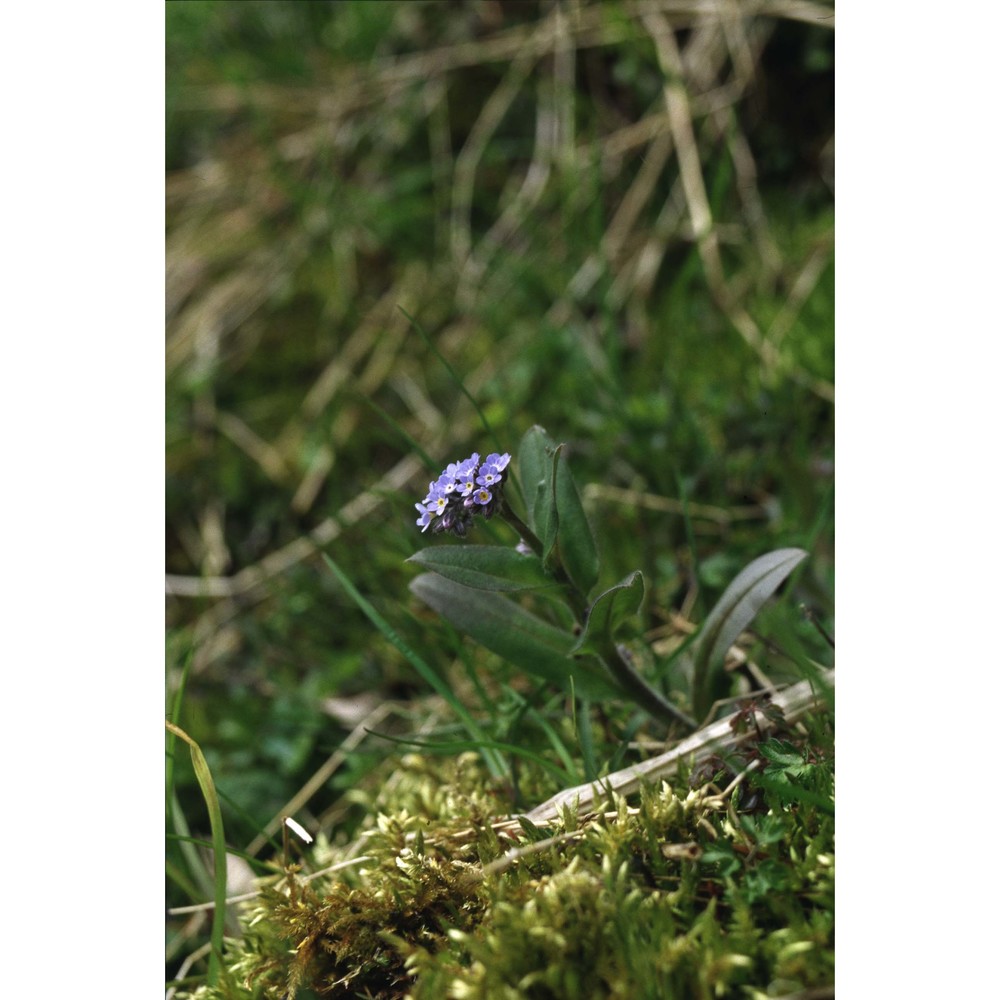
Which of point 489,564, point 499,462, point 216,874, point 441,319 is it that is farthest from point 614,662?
point 441,319

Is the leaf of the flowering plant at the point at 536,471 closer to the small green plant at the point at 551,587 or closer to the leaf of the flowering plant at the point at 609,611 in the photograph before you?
the small green plant at the point at 551,587

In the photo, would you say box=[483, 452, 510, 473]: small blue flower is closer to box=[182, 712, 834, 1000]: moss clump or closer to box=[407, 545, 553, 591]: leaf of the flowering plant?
box=[407, 545, 553, 591]: leaf of the flowering plant

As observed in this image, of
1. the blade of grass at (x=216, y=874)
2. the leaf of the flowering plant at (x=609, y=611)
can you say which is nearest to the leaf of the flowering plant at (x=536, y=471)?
the leaf of the flowering plant at (x=609, y=611)

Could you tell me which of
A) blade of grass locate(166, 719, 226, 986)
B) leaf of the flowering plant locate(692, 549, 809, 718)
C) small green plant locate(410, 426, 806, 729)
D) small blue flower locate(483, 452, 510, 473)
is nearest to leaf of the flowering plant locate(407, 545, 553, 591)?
small green plant locate(410, 426, 806, 729)

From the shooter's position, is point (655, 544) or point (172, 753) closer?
point (172, 753)

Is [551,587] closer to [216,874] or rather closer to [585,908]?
[585,908]
